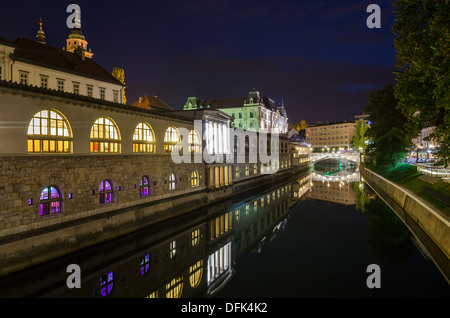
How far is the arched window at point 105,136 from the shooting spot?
20.3 metres

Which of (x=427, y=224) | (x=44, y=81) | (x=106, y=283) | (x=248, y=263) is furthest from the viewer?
(x=44, y=81)

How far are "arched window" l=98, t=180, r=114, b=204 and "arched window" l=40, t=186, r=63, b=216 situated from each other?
2999mm

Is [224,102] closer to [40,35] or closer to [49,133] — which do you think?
[40,35]

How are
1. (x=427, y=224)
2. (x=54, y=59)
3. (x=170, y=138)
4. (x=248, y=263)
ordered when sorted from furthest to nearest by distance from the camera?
(x=54, y=59) → (x=170, y=138) → (x=427, y=224) → (x=248, y=263)

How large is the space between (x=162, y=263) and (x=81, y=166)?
302 inches

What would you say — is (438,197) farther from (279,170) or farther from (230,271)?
(279,170)

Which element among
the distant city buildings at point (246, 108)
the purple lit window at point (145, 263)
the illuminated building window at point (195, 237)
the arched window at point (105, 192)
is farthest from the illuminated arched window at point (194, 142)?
the distant city buildings at point (246, 108)

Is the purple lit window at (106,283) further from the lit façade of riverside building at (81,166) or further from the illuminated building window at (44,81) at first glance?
the illuminated building window at (44,81)

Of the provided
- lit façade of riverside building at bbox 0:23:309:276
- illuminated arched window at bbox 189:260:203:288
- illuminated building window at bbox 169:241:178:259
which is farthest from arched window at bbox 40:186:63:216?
illuminated arched window at bbox 189:260:203:288

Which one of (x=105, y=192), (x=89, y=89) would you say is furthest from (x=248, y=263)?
(x=89, y=89)

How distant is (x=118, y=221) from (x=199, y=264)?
6674 mm

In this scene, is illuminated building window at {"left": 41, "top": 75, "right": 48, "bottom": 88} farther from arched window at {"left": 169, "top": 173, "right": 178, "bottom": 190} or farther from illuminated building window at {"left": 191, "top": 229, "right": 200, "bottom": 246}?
illuminated building window at {"left": 191, "top": 229, "right": 200, "bottom": 246}

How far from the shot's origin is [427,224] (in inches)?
858
